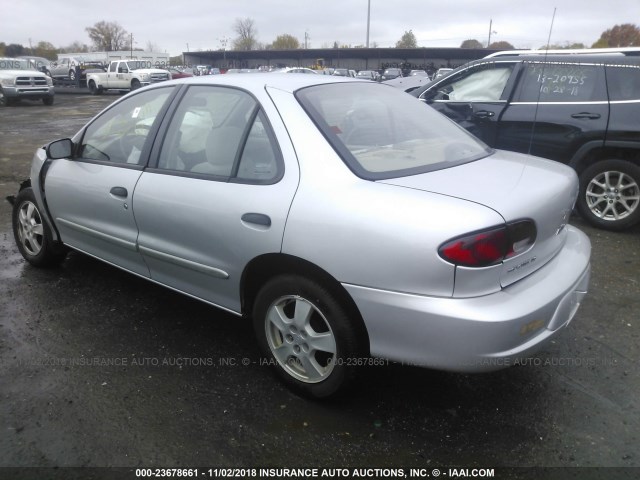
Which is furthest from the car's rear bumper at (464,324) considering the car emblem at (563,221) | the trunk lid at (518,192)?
the car emblem at (563,221)

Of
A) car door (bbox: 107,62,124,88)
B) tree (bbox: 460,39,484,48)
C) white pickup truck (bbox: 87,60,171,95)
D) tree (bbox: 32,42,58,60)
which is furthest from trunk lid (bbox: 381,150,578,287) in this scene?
tree (bbox: 32,42,58,60)

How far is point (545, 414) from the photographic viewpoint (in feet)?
8.48

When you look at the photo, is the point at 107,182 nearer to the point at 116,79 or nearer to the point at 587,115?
the point at 587,115

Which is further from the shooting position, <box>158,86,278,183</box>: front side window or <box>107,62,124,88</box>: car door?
<box>107,62,124,88</box>: car door

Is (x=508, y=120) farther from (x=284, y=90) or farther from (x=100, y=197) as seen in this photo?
(x=100, y=197)

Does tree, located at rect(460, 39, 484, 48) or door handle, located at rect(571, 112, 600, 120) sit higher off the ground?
tree, located at rect(460, 39, 484, 48)

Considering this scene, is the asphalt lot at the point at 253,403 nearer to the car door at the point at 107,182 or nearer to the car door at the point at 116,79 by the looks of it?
the car door at the point at 107,182

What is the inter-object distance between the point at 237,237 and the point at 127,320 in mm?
1368

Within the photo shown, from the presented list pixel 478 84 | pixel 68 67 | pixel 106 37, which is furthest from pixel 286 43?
pixel 478 84

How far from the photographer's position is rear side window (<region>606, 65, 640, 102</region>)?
16.5 feet

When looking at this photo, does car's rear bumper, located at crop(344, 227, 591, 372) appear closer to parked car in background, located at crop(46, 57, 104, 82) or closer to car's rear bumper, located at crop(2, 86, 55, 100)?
car's rear bumper, located at crop(2, 86, 55, 100)

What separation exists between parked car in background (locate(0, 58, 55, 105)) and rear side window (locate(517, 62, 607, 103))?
70.8ft

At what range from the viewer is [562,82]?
546 centimetres

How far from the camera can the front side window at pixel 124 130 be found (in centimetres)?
336
